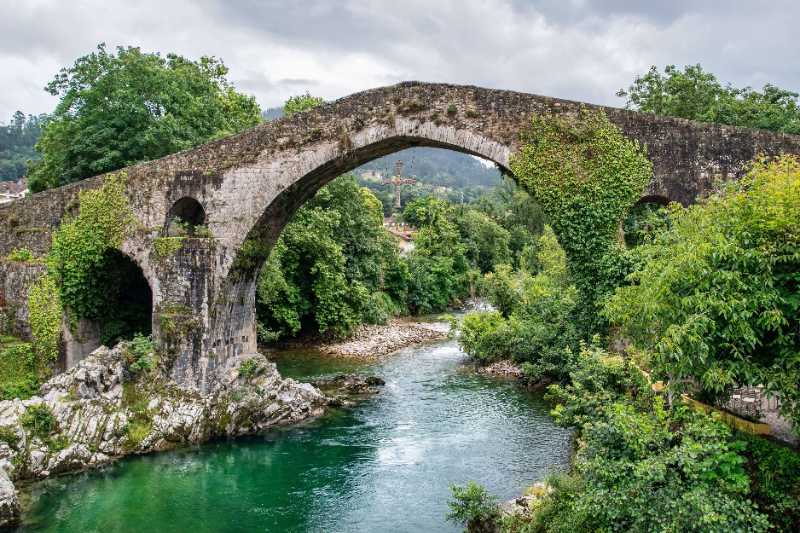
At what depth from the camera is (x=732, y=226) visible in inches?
234

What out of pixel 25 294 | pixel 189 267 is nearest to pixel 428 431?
pixel 189 267

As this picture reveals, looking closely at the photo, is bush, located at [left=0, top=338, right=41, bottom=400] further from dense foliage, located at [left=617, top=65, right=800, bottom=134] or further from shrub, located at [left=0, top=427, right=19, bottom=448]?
dense foliage, located at [left=617, top=65, right=800, bottom=134]

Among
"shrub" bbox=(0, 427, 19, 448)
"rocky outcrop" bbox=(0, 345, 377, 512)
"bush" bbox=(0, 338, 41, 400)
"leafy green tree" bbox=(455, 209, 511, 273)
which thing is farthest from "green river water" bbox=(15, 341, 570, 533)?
"leafy green tree" bbox=(455, 209, 511, 273)

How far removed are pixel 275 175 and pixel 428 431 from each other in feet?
19.4

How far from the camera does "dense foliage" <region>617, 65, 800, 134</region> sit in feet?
59.2

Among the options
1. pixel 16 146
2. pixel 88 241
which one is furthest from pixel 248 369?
pixel 16 146

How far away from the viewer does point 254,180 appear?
516 inches

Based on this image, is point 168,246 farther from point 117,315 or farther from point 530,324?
point 530,324

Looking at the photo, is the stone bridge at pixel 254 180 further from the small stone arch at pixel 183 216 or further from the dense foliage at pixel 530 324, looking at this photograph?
the dense foliage at pixel 530 324

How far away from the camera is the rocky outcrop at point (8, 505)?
29.8 feet

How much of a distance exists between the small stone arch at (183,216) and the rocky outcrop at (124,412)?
279cm

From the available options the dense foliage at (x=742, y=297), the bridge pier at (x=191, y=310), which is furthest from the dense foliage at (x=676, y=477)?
the bridge pier at (x=191, y=310)

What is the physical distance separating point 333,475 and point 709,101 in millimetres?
15598

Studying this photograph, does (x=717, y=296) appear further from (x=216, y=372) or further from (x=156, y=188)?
(x=156, y=188)
